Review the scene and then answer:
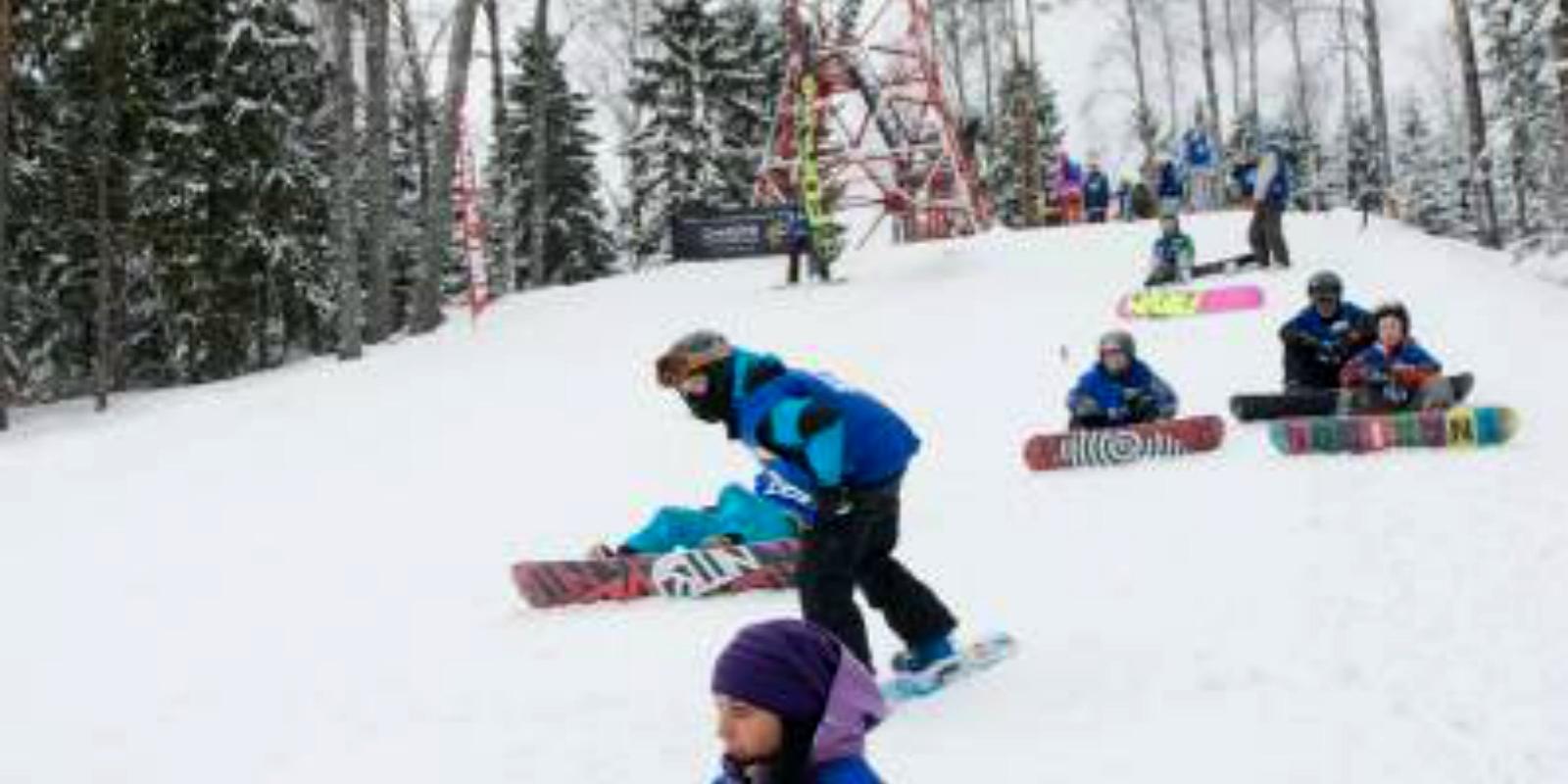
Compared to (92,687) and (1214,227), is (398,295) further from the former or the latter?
(92,687)

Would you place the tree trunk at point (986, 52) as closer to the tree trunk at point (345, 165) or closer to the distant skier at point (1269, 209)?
the distant skier at point (1269, 209)

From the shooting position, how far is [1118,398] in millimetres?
10953

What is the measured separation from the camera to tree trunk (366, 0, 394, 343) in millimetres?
24250

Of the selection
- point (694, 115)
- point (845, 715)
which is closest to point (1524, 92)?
point (694, 115)

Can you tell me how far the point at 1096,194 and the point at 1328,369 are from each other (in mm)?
20740

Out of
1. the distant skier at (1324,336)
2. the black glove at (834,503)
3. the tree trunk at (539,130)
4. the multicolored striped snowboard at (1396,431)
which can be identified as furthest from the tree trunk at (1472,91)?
the black glove at (834,503)

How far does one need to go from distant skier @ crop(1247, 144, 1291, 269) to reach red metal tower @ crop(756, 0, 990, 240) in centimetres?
844

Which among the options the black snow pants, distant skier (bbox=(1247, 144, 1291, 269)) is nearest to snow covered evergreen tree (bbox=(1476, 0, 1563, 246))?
distant skier (bbox=(1247, 144, 1291, 269))

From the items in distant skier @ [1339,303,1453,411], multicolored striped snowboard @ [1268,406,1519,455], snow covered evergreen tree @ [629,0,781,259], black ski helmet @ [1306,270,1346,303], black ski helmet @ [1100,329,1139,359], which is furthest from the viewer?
snow covered evergreen tree @ [629,0,781,259]

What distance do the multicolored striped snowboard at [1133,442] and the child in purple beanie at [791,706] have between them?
8067 mm

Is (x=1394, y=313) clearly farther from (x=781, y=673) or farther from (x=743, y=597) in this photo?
(x=781, y=673)

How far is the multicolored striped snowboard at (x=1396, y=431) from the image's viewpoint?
9602 mm

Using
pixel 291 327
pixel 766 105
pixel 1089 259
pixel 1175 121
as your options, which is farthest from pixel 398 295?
pixel 1089 259

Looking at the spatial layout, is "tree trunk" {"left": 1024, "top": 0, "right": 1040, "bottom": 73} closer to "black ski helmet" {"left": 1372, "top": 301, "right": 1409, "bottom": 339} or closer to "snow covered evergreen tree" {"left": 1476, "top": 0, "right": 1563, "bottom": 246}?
"snow covered evergreen tree" {"left": 1476, "top": 0, "right": 1563, "bottom": 246}
